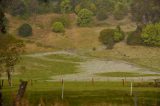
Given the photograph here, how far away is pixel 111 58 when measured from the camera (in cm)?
15962

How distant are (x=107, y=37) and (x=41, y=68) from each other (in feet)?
171

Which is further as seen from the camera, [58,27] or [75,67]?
[58,27]

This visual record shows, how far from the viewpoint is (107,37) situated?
18112cm

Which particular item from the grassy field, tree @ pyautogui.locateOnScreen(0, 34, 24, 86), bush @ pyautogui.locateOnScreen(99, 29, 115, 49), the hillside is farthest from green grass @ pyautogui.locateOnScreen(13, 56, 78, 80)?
tree @ pyautogui.locateOnScreen(0, 34, 24, 86)

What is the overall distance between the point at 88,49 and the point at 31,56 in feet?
95.3

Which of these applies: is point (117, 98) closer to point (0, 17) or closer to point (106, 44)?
point (0, 17)

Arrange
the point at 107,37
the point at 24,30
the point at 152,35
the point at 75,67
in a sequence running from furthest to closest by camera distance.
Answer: the point at 24,30, the point at 107,37, the point at 152,35, the point at 75,67

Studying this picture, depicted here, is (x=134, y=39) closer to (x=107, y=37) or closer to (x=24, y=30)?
(x=107, y=37)

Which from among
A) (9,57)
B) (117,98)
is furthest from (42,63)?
(117,98)

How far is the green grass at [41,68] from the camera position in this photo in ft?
406

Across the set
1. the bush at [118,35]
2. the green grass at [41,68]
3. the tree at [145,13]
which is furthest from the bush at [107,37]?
the green grass at [41,68]

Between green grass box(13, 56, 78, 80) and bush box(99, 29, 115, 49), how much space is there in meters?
33.7

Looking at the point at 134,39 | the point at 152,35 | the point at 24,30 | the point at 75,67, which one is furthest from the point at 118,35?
the point at 75,67

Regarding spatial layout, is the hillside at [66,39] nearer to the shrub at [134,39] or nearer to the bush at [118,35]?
the bush at [118,35]
